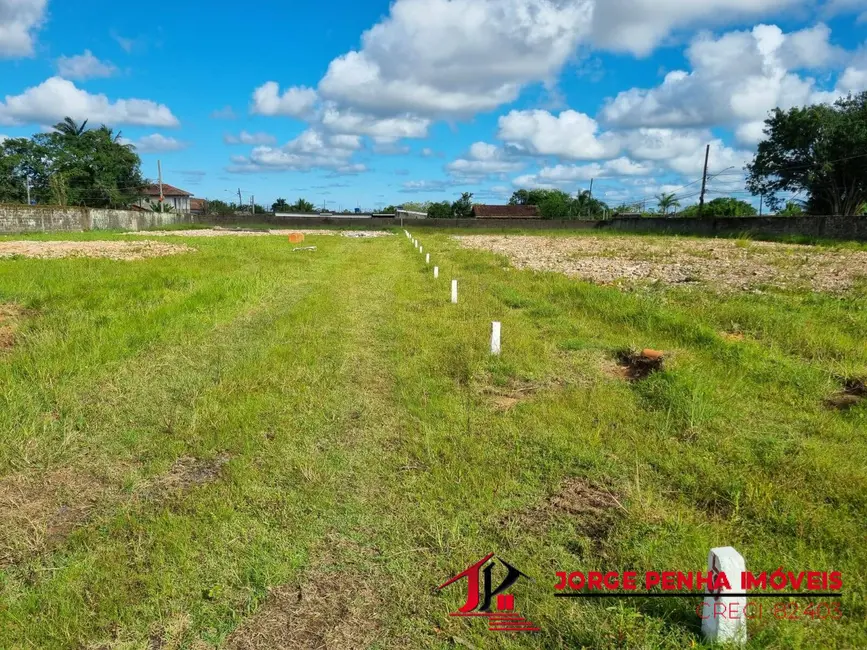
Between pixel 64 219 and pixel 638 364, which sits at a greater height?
pixel 64 219

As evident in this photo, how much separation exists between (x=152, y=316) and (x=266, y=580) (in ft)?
23.5

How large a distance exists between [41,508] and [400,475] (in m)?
2.41

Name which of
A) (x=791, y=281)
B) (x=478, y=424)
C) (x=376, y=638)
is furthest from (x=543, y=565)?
(x=791, y=281)

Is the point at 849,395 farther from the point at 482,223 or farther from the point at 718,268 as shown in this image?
the point at 482,223

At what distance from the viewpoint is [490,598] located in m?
2.77

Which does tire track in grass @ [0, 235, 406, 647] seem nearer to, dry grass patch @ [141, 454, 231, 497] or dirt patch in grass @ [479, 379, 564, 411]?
dry grass patch @ [141, 454, 231, 497]

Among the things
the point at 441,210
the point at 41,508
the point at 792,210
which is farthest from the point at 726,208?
the point at 41,508

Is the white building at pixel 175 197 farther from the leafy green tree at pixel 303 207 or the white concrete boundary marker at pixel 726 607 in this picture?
the white concrete boundary marker at pixel 726 607

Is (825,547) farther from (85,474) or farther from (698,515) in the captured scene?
(85,474)

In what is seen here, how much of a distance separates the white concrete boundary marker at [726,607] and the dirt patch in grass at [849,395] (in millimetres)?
3680

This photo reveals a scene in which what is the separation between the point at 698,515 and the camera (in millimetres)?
3410

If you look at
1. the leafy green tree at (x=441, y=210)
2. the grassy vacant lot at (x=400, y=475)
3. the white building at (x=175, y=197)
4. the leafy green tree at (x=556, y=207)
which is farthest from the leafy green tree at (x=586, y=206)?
the grassy vacant lot at (x=400, y=475)

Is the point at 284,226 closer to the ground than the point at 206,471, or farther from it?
farther from it

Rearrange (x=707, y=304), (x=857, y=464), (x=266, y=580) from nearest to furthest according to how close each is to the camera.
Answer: (x=266, y=580)
(x=857, y=464)
(x=707, y=304)
